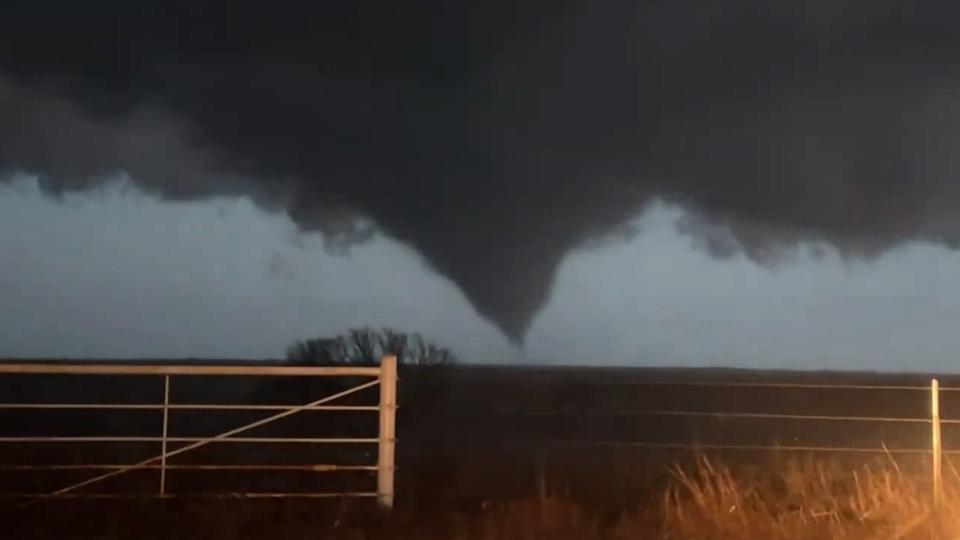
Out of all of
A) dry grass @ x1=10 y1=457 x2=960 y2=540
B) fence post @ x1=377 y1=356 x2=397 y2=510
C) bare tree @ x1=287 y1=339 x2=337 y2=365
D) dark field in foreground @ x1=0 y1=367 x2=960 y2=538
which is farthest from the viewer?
bare tree @ x1=287 y1=339 x2=337 y2=365

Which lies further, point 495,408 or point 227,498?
point 495,408

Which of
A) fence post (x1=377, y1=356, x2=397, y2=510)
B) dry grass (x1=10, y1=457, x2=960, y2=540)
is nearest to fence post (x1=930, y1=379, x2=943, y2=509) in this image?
dry grass (x1=10, y1=457, x2=960, y2=540)

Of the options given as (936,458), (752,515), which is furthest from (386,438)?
(936,458)

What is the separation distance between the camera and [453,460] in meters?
16.7

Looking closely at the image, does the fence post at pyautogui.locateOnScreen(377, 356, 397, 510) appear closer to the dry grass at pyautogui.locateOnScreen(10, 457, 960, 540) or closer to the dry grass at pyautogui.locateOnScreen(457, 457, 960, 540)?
the dry grass at pyautogui.locateOnScreen(10, 457, 960, 540)

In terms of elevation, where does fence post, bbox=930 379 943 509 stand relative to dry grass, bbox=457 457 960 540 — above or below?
above

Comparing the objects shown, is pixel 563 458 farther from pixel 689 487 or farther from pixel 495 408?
pixel 495 408

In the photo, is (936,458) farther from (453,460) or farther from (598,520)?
(453,460)

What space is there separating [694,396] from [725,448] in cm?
2284

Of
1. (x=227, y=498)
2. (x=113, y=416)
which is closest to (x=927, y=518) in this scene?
(x=227, y=498)

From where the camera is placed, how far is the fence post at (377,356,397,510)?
1126 cm

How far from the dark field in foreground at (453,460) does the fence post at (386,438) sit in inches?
9.0

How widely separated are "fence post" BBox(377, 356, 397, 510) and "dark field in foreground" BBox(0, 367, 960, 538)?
0.75 ft

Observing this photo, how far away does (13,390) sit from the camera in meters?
30.1
